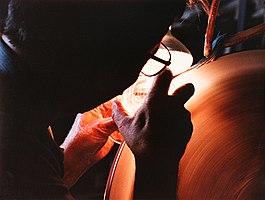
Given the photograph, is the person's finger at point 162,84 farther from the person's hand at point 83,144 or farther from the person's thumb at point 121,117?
the person's hand at point 83,144

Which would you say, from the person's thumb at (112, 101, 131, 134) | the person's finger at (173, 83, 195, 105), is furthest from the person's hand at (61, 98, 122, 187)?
the person's finger at (173, 83, 195, 105)

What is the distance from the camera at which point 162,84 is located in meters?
0.61

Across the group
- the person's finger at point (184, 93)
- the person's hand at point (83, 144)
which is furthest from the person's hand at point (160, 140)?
the person's hand at point (83, 144)

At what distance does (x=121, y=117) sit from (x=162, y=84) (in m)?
0.11

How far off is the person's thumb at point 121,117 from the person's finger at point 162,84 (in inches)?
3.1

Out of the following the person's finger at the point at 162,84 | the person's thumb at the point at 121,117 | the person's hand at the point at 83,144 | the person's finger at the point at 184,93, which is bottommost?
the person's hand at the point at 83,144

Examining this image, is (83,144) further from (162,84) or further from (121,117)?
(162,84)

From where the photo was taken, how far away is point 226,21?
1.18 meters

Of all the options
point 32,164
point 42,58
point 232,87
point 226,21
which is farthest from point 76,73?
point 226,21

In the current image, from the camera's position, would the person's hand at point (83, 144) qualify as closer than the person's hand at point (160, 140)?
No

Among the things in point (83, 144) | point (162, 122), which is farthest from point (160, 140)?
point (83, 144)

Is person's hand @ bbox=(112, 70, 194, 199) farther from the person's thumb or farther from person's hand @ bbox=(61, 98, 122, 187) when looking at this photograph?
person's hand @ bbox=(61, 98, 122, 187)

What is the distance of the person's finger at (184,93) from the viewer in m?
0.61

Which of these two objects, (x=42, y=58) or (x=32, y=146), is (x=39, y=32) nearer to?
(x=42, y=58)
